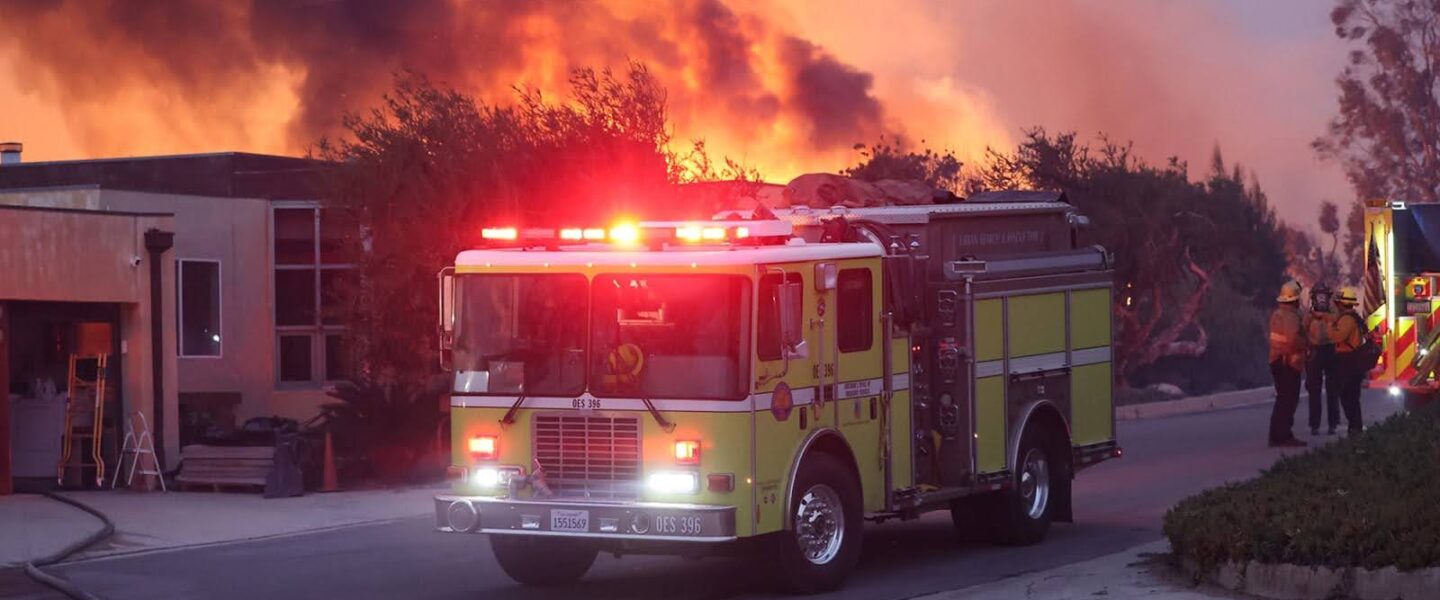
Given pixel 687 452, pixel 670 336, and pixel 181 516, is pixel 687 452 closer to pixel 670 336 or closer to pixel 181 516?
pixel 670 336

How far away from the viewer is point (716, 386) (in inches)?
450

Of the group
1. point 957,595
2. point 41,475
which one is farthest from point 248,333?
point 957,595

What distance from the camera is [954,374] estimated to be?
532 inches

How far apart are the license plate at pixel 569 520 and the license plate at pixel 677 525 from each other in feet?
1.47

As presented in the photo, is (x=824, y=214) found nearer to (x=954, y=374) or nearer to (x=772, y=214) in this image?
(x=772, y=214)

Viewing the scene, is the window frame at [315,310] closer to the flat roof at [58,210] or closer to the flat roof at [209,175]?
the flat roof at [209,175]

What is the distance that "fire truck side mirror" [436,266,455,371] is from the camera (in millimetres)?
12219

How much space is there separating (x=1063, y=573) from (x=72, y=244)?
40.9 feet

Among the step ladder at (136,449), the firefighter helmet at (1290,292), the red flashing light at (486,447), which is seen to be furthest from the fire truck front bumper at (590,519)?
the firefighter helmet at (1290,292)

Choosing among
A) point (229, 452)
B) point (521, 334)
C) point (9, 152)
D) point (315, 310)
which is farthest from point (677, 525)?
point (9, 152)

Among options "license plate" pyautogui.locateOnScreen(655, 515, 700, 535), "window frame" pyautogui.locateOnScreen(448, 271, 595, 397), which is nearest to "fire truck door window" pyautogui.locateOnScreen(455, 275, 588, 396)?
"window frame" pyautogui.locateOnScreen(448, 271, 595, 397)

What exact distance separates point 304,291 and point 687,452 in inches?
759

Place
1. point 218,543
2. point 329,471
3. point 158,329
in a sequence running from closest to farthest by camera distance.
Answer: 1. point 218,543
2. point 329,471
3. point 158,329

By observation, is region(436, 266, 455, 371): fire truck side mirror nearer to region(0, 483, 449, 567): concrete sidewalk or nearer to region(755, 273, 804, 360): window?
region(755, 273, 804, 360): window
